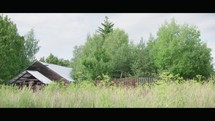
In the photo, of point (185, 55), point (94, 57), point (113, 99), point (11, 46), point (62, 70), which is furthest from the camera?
point (185, 55)

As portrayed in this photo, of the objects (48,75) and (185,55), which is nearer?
(48,75)

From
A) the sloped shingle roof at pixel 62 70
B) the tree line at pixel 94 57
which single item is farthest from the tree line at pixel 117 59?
the sloped shingle roof at pixel 62 70

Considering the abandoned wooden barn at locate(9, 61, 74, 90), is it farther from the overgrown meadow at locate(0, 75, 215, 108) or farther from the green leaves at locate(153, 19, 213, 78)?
the overgrown meadow at locate(0, 75, 215, 108)

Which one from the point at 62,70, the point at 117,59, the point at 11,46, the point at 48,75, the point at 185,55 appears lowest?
the point at 48,75

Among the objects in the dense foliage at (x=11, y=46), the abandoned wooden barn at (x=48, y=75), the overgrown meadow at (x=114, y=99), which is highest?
the dense foliage at (x=11, y=46)

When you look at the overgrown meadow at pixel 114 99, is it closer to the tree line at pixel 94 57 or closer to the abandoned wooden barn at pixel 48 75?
the tree line at pixel 94 57

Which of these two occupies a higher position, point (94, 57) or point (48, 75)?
point (94, 57)

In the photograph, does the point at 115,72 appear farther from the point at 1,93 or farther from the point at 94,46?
the point at 1,93

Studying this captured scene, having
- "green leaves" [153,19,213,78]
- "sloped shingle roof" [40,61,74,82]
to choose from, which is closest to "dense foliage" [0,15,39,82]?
"sloped shingle roof" [40,61,74,82]

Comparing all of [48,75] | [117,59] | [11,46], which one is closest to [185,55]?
[117,59]

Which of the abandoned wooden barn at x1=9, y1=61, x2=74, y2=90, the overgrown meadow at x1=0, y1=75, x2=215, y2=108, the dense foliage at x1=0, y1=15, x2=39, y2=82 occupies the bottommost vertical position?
the overgrown meadow at x1=0, y1=75, x2=215, y2=108

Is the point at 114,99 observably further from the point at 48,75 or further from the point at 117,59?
the point at 48,75

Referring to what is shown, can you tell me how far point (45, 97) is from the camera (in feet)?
16.6
